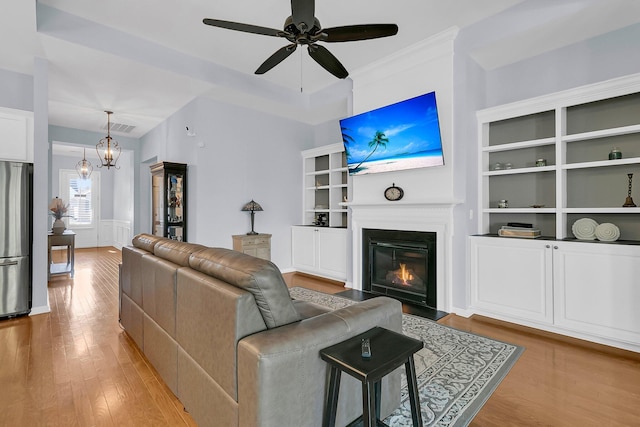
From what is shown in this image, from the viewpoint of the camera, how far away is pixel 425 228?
3812 mm

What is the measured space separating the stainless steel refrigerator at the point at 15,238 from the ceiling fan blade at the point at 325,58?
3.34 m

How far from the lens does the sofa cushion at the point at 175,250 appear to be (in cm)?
200

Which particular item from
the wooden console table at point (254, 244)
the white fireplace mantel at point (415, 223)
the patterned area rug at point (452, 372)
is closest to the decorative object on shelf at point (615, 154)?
the white fireplace mantel at point (415, 223)

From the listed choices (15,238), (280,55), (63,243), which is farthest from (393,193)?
(63,243)

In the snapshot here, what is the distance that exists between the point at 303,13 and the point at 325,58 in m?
0.68

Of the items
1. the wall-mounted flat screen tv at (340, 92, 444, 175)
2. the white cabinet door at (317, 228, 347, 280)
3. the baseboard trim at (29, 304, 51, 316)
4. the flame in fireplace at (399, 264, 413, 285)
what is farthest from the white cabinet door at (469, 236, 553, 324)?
the baseboard trim at (29, 304, 51, 316)

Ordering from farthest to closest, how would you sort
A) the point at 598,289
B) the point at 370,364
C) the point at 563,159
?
1. the point at 563,159
2. the point at 598,289
3. the point at 370,364

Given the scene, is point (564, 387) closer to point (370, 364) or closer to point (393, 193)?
point (370, 364)

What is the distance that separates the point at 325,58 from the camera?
2.90m

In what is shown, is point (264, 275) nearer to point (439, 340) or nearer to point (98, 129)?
point (439, 340)

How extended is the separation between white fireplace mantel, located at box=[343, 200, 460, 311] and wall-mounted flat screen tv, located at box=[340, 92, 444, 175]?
476 mm

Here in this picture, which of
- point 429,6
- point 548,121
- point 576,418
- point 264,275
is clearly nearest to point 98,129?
point 429,6

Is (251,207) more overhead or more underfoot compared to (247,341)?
more overhead

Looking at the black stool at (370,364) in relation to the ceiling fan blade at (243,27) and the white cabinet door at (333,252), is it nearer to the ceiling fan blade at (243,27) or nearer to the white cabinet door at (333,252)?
the ceiling fan blade at (243,27)
